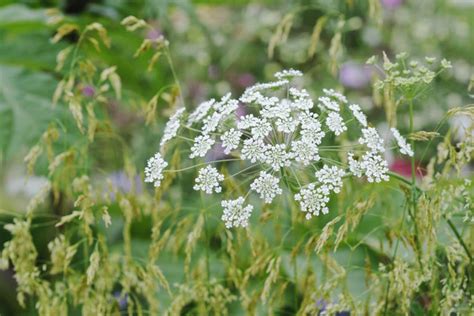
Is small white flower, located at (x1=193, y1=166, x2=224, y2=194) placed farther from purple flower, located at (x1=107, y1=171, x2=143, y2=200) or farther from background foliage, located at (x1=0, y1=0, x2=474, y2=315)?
purple flower, located at (x1=107, y1=171, x2=143, y2=200)

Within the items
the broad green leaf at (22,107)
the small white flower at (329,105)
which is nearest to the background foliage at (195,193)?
the broad green leaf at (22,107)

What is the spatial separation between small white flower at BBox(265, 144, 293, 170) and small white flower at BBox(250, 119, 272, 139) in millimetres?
28

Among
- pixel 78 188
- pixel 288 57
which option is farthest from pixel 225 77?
pixel 78 188

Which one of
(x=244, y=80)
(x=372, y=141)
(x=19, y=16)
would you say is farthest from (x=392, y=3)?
(x=372, y=141)

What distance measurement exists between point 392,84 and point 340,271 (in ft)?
1.01

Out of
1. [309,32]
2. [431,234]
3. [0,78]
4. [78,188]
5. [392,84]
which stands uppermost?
[392,84]

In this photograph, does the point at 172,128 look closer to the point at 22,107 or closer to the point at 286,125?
the point at 286,125

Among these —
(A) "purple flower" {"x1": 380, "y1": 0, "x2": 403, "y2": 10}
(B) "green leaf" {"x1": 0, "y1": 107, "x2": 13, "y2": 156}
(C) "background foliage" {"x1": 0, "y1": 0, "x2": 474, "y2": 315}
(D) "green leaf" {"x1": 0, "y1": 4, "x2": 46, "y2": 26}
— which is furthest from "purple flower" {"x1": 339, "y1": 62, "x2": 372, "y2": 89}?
(B) "green leaf" {"x1": 0, "y1": 107, "x2": 13, "y2": 156}

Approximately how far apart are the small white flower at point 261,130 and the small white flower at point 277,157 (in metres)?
0.03

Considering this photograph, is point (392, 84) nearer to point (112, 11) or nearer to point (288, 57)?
point (112, 11)

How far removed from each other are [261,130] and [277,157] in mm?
50

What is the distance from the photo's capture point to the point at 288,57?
2.96 m

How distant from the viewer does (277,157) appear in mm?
1051

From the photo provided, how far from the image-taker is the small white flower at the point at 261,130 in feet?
3.51
